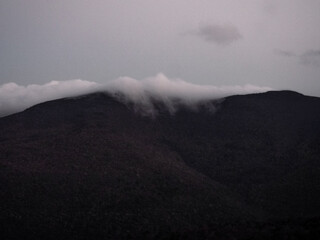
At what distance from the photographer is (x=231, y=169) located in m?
106

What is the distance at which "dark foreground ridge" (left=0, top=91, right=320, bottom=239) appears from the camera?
6562 cm

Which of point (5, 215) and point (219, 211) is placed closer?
point (5, 215)

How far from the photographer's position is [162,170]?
308 feet

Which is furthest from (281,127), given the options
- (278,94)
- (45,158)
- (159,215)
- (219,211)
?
(45,158)

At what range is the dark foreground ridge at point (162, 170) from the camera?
215 feet

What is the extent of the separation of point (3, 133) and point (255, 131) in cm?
8517

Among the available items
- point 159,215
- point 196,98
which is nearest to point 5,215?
point 159,215

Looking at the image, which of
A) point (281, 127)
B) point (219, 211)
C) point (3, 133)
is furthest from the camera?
point (281, 127)

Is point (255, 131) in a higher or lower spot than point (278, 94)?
lower

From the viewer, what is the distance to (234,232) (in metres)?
54.6

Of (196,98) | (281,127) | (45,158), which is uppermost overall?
(196,98)

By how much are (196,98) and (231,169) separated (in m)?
66.4

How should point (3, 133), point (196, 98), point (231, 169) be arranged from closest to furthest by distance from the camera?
point (231, 169) → point (3, 133) → point (196, 98)

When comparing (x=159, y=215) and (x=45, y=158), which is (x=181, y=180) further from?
(x=45, y=158)
